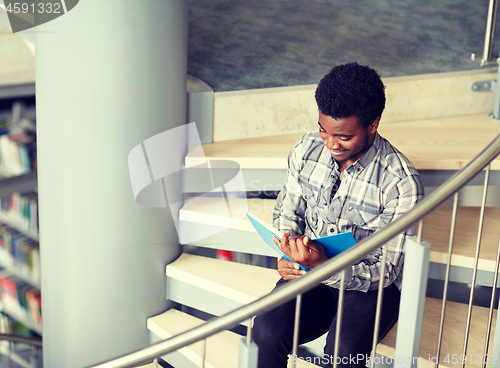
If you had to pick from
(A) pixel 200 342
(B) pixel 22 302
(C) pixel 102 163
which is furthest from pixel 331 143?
(B) pixel 22 302

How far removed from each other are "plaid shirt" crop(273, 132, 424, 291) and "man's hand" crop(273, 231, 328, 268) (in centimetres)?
13

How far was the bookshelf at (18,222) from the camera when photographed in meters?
2.82

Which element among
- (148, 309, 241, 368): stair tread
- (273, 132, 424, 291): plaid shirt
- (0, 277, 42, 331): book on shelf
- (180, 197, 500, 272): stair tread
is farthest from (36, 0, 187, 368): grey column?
(0, 277, 42, 331): book on shelf

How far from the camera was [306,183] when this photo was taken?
5.90 ft

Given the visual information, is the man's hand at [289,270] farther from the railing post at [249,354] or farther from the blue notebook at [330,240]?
the railing post at [249,354]

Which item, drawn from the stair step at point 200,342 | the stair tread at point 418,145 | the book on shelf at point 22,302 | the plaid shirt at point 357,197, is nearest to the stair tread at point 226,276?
the stair step at point 200,342

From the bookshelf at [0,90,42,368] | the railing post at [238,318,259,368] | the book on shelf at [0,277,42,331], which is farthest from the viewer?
the book on shelf at [0,277,42,331]

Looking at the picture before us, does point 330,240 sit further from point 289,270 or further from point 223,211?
point 223,211

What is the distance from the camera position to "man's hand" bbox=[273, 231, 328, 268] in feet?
5.04

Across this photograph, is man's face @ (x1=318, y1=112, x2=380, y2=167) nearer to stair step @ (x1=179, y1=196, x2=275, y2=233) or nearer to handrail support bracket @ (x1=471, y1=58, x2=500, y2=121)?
stair step @ (x1=179, y1=196, x2=275, y2=233)

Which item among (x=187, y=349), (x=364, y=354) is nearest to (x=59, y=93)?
(x=187, y=349)

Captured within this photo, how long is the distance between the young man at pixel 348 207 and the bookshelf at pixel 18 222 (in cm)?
180

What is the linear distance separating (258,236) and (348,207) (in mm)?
500

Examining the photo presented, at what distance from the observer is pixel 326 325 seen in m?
1.69
